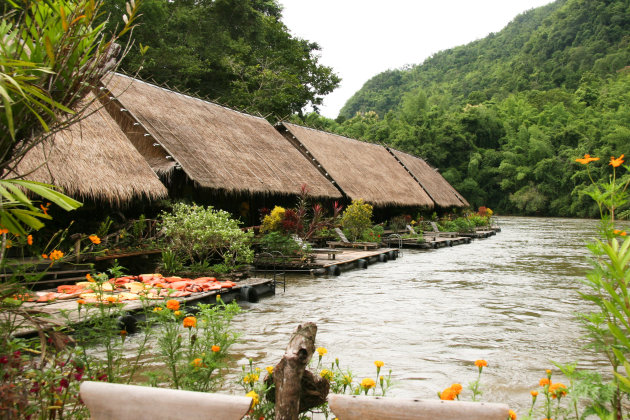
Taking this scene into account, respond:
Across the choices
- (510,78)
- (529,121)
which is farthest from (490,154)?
(510,78)

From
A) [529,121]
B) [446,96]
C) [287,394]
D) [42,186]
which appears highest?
[446,96]

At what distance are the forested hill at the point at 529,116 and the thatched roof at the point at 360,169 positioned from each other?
54.0 ft

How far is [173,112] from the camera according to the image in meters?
14.6

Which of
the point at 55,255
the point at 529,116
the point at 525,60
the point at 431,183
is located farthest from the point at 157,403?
the point at 525,60

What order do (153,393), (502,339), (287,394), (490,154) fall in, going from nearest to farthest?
1. (153,393)
2. (287,394)
3. (502,339)
4. (490,154)

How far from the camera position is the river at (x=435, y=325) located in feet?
16.2

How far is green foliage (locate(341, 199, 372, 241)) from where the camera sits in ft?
52.7

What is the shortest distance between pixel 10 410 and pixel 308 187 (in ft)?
48.5

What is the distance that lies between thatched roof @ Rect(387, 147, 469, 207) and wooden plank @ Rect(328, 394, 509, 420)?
2741 centimetres

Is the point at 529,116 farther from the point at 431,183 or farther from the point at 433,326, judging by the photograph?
the point at 433,326

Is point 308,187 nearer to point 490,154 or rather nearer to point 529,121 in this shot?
point 490,154

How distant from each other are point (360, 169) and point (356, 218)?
6908 mm

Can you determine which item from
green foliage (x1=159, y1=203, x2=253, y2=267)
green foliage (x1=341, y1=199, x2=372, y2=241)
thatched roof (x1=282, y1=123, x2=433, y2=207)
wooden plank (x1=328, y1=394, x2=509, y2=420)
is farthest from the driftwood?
thatched roof (x1=282, y1=123, x2=433, y2=207)

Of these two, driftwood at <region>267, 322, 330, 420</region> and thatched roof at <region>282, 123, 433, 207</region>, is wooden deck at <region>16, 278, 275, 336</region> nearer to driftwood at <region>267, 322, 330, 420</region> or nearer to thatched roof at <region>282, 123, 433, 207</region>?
driftwood at <region>267, 322, 330, 420</region>
